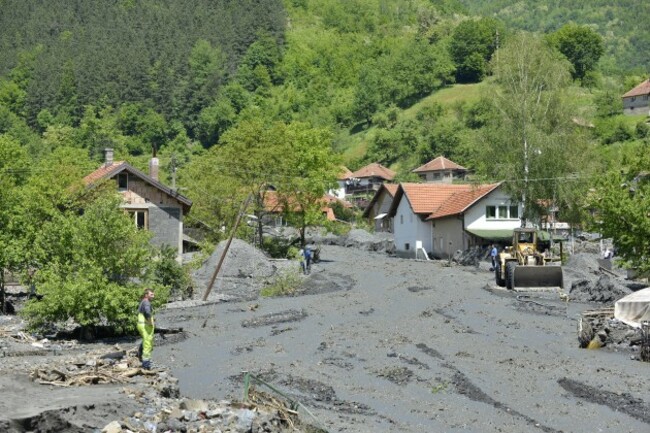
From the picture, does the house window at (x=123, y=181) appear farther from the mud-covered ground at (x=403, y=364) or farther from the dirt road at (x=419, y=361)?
the dirt road at (x=419, y=361)

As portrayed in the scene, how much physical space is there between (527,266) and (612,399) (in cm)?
2109

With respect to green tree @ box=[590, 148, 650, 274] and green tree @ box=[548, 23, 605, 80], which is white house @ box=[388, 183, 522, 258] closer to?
green tree @ box=[590, 148, 650, 274]

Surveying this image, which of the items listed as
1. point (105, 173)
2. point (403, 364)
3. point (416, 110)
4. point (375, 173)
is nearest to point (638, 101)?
point (375, 173)

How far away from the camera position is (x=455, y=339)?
30.1 m

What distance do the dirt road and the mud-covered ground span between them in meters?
0.05

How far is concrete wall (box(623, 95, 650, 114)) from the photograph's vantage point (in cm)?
13212

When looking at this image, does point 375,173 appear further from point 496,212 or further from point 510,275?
point 510,275

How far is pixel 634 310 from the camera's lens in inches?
1201

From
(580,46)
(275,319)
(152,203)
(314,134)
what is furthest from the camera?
(580,46)

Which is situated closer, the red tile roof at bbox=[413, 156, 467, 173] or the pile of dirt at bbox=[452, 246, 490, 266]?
the pile of dirt at bbox=[452, 246, 490, 266]

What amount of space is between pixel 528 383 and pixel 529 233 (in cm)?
2366

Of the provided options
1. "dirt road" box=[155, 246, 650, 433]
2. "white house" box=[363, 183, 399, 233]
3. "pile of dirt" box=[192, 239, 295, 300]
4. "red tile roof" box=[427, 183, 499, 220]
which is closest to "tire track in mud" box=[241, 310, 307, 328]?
"dirt road" box=[155, 246, 650, 433]

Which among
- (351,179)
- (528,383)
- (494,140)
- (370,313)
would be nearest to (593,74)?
(351,179)

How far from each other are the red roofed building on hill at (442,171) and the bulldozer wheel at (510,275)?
7393cm
